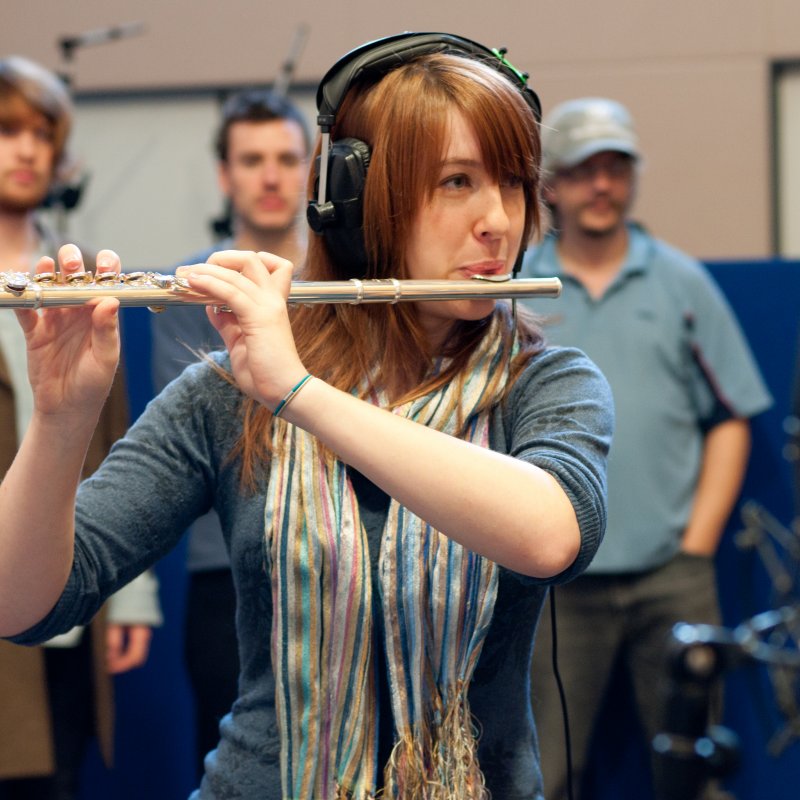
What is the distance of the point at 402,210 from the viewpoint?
3.88ft

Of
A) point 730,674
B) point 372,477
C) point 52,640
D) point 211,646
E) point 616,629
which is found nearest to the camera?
point 372,477

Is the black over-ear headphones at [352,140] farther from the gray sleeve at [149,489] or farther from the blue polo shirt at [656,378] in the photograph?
the blue polo shirt at [656,378]

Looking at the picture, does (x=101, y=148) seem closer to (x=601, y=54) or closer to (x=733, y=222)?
(x=601, y=54)

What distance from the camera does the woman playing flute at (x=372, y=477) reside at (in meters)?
1.02

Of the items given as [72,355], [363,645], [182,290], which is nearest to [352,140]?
[182,290]

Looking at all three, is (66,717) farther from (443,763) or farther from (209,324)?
(443,763)

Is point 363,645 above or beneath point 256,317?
beneath

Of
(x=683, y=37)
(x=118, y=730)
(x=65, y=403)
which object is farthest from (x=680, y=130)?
(x=65, y=403)

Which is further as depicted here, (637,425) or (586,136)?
(586,136)

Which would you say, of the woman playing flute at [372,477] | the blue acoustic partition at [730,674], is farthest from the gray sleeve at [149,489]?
the blue acoustic partition at [730,674]

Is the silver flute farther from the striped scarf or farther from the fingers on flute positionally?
the striped scarf

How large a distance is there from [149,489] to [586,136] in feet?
5.67

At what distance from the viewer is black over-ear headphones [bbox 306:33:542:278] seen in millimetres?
1183

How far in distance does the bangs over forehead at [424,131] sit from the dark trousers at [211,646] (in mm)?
1194
